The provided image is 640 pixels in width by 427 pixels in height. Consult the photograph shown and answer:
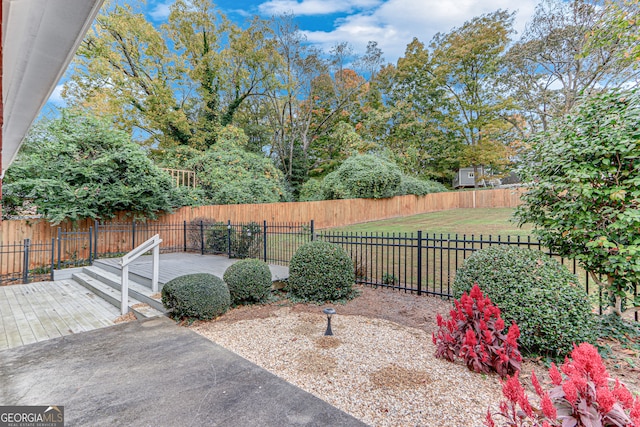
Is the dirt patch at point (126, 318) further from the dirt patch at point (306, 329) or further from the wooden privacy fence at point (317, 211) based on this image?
the wooden privacy fence at point (317, 211)

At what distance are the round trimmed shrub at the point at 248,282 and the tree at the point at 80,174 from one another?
719cm

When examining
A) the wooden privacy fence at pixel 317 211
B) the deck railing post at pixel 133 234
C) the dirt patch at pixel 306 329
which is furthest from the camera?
the deck railing post at pixel 133 234

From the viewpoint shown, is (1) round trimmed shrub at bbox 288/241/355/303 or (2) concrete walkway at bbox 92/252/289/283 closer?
(1) round trimmed shrub at bbox 288/241/355/303

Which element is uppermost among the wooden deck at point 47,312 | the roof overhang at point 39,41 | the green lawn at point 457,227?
the roof overhang at point 39,41

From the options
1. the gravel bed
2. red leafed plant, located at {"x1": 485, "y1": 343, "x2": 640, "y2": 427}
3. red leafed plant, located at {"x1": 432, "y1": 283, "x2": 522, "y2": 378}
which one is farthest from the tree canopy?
red leafed plant, located at {"x1": 485, "y1": 343, "x2": 640, "y2": 427}

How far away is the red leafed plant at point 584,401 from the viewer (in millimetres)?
1315

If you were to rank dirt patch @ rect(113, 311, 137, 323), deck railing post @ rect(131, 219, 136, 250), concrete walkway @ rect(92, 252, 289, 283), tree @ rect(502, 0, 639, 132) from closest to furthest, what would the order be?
dirt patch @ rect(113, 311, 137, 323) < concrete walkway @ rect(92, 252, 289, 283) < deck railing post @ rect(131, 219, 136, 250) < tree @ rect(502, 0, 639, 132)

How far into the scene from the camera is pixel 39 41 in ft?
5.07

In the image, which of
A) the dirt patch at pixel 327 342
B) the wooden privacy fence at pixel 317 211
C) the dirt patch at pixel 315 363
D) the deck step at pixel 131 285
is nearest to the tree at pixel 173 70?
the wooden privacy fence at pixel 317 211

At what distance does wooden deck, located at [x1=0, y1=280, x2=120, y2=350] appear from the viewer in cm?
422

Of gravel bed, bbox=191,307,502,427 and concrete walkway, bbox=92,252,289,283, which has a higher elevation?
concrete walkway, bbox=92,252,289,283

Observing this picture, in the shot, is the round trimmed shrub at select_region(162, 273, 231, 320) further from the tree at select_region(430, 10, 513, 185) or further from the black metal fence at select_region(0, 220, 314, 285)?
the tree at select_region(430, 10, 513, 185)

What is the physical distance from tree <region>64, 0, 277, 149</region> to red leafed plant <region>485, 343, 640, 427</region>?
18.0 metres
